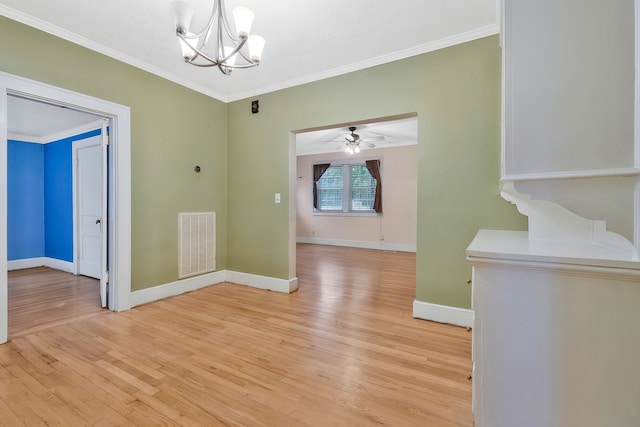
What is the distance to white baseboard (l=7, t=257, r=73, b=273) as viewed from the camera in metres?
4.82

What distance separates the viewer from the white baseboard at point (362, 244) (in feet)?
23.0

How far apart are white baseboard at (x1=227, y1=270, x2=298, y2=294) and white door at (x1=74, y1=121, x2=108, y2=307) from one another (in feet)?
6.38

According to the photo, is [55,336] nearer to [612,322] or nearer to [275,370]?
[275,370]

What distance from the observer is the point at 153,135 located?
3.28 meters

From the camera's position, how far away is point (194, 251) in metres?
3.75

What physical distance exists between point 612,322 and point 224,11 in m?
2.80

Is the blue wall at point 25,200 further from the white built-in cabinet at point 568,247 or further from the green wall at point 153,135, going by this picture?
the white built-in cabinet at point 568,247

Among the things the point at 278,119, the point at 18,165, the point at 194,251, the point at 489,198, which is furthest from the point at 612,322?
the point at 18,165

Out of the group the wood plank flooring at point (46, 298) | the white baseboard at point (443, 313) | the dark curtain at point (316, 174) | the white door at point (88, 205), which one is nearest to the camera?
the white baseboard at point (443, 313)

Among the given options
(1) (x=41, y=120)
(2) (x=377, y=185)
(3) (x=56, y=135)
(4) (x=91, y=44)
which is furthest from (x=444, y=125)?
(3) (x=56, y=135)

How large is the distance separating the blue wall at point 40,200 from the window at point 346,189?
5422 millimetres

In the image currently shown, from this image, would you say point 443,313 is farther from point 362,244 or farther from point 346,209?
point 346,209

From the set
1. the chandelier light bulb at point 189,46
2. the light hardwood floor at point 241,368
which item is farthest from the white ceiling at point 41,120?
the light hardwood floor at point 241,368

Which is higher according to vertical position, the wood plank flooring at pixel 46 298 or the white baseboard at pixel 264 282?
the white baseboard at pixel 264 282
